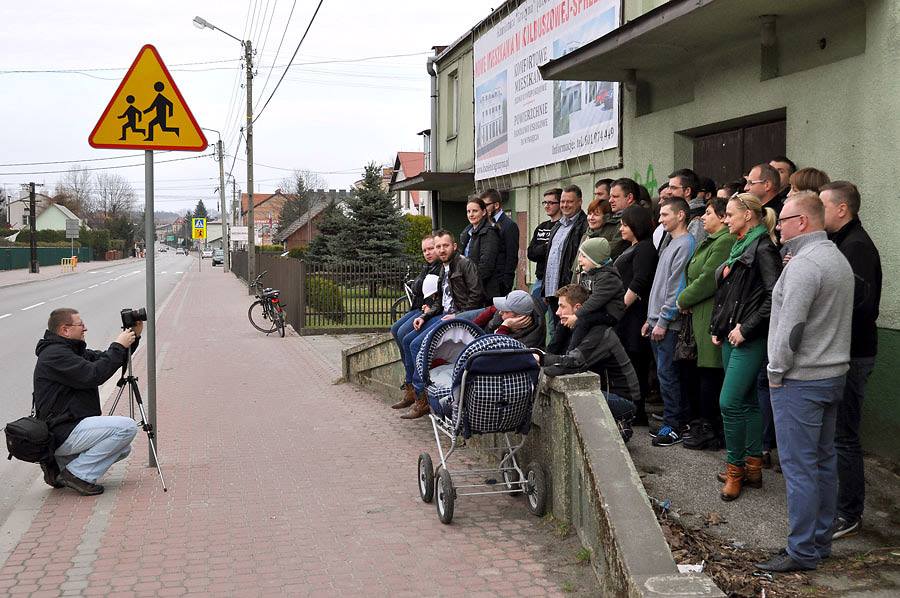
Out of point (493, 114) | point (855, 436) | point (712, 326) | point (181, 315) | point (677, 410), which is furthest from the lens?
point (181, 315)

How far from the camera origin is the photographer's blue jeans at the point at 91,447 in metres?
6.51

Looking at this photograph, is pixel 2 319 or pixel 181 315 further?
pixel 181 315

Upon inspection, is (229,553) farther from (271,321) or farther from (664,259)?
(271,321)

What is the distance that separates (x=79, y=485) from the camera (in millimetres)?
6512

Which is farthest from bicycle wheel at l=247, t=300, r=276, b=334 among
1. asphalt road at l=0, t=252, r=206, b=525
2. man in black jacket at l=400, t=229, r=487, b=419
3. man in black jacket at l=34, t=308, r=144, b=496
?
man in black jacket at l=34, t=308, r=144, b=496

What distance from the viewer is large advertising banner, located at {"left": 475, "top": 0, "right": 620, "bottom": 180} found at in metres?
11.9

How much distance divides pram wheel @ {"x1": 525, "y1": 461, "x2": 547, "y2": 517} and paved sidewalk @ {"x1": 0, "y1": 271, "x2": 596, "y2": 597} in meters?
0.09

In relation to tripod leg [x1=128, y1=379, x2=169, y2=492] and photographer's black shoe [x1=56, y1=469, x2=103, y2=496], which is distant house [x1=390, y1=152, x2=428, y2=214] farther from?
photographer's black shoe [x1=56, y1=469, x2=103, y2=496]

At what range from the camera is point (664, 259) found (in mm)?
6832

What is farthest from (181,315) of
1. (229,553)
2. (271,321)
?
(229,553)

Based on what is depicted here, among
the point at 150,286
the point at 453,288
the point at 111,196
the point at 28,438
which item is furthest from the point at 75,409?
the point at 111,196

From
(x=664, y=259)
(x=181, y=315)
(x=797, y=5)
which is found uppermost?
(x=797, y=5)

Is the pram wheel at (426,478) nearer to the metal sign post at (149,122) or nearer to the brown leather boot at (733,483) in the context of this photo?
the brown leather boot at (733,483)

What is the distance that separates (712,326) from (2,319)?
70.8 ft
